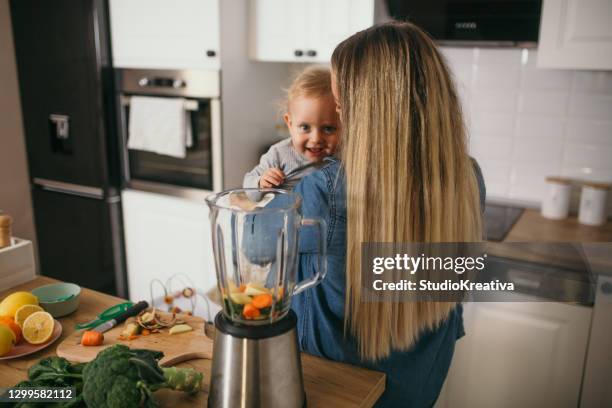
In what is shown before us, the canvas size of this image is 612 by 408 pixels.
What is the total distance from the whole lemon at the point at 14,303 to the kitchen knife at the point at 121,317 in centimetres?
17

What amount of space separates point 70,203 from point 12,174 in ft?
1.55

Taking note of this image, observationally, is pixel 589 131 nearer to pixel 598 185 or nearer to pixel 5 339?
pixel 598 185

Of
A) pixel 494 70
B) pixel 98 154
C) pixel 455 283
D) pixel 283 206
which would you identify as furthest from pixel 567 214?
pixel 98 154

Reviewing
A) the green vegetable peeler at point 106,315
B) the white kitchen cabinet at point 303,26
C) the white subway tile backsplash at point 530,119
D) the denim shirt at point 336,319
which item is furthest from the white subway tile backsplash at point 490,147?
the green vegetable peeler at point 106,315

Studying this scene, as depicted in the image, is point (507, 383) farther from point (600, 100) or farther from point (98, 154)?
point (98, 154)

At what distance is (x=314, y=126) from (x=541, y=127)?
3.86 feet

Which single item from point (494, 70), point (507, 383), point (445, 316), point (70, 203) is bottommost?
point (507, 383)

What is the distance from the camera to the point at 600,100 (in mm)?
2021

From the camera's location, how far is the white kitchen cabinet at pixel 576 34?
1697mm

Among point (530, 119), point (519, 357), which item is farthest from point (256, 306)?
point (530, 119)

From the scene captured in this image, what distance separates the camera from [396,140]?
35.8 inches

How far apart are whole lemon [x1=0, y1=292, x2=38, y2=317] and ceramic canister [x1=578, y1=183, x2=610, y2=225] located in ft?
6.05

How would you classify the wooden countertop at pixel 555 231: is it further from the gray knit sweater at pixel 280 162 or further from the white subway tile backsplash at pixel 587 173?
the gray knit sweater at pixel 280 162

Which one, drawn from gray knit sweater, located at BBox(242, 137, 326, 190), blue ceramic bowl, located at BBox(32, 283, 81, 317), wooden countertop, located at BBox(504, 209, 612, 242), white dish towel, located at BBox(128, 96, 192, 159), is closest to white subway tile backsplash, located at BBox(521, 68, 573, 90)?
wooden countertop, located at BBox(504, 209, 612, 242)
